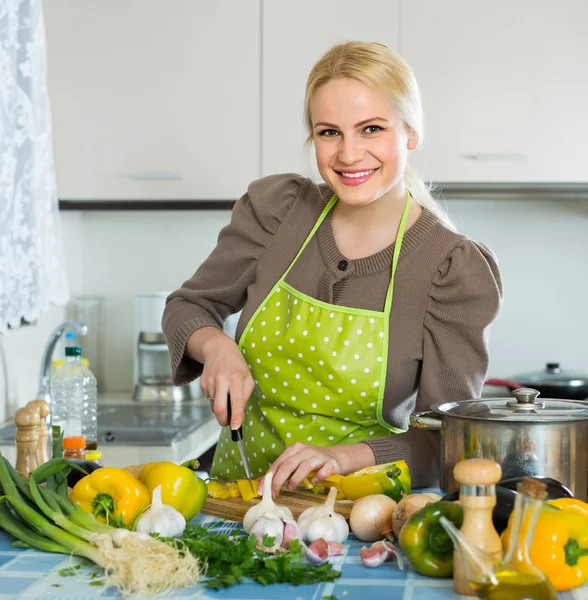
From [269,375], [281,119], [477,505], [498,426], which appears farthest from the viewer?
[281,119]

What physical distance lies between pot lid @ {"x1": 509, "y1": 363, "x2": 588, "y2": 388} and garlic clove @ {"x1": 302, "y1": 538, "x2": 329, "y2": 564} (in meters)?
1.82

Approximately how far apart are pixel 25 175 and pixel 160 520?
1485 mm

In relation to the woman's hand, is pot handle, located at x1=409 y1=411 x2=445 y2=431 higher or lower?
higher

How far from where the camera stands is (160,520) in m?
1.12

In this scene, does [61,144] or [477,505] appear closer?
[477,505]

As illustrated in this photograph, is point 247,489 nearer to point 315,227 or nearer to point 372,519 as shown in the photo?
point 372,519

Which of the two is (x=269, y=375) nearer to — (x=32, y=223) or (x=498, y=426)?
(x=498, y=426)

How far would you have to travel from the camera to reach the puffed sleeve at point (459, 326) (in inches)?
59.1

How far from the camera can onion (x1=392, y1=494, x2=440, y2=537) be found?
1.12 metres

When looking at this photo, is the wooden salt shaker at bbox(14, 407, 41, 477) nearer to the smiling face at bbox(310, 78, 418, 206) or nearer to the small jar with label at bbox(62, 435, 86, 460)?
the small jar with label at bbox(62, 435, 86, 460)

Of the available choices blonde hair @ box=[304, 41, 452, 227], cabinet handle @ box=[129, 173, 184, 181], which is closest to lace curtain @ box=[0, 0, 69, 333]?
cabinet handle @ box=[129, 173, 184, 181]

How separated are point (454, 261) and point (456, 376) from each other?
0.61ft

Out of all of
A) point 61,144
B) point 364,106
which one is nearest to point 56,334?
point 61,144

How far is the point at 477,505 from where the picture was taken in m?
0.94
